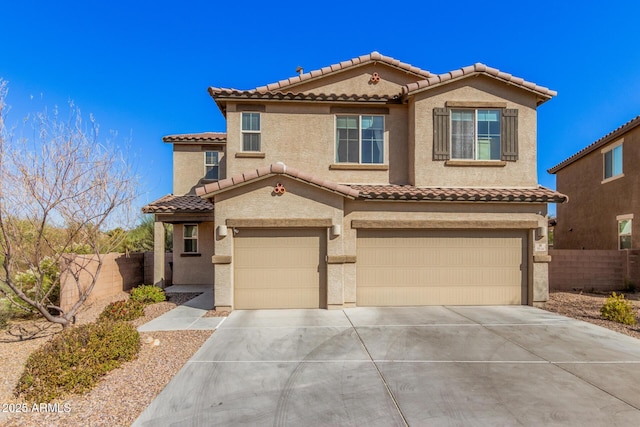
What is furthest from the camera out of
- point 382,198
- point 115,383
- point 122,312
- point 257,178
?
point 382,198

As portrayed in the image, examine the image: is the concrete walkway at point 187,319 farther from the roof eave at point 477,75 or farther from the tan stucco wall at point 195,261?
the roof eave at point 477,75

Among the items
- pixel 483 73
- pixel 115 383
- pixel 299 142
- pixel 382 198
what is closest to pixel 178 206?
pixel 299 142

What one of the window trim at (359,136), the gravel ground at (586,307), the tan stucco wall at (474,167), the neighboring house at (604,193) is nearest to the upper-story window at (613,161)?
the neighboring house at (604,193)

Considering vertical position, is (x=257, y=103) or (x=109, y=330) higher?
(x=257, y=103)

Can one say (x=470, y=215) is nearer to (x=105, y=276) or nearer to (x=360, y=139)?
(x=360, y=139)

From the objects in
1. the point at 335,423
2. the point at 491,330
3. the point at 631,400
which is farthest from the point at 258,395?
the point at 491,330

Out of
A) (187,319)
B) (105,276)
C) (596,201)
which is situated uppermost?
(596,201)

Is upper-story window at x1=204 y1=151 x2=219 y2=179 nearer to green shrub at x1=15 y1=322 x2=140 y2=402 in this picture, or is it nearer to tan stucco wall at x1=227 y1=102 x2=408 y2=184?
tan stucco wall at x1=227 y1=102 x2=408 y2=184

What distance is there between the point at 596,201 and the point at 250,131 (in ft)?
58.6

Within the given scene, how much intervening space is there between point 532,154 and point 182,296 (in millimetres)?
13341

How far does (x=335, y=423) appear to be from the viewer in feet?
14.2

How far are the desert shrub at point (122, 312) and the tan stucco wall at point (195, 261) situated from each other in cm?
548

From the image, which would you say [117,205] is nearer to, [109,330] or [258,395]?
[109,330]

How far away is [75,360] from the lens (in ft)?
17.7
